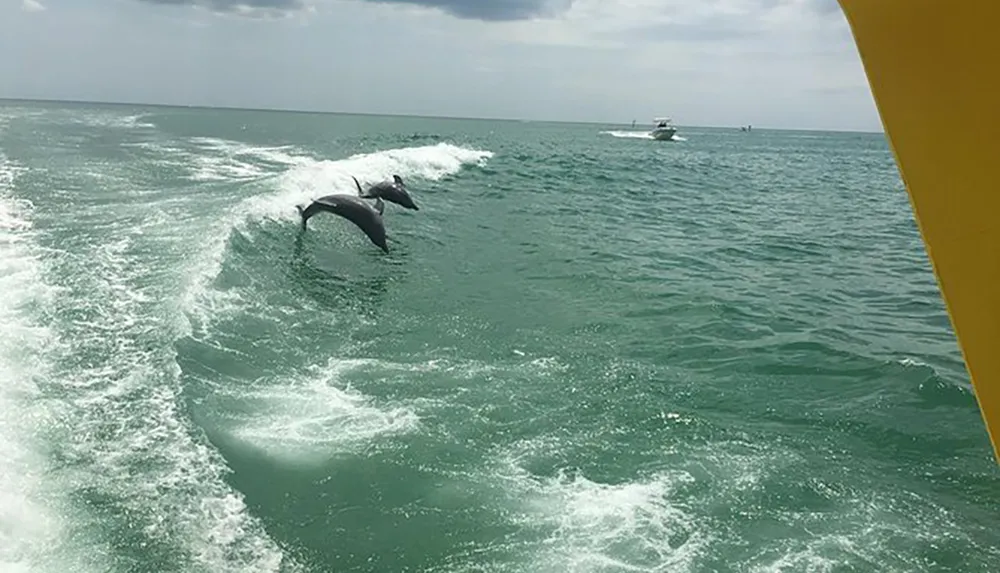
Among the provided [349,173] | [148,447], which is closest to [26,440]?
[148,447]

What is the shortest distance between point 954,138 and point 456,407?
5.98m

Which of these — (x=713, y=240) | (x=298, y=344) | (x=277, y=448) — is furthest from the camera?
(x=713, y=240)

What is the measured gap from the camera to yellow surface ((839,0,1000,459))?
2.95ft

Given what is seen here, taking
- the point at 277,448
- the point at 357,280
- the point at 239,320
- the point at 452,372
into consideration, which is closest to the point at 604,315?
the point at 452,372

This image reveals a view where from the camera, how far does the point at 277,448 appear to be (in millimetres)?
5699

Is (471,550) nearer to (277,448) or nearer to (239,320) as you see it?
(277,448)

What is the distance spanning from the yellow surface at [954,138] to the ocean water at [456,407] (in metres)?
3.93

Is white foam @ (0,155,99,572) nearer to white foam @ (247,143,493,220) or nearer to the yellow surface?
the yellow surface

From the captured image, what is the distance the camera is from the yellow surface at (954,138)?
0.90 m

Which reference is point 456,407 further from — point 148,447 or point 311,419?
point 148,447

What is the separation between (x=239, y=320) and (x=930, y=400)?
24.5 feet

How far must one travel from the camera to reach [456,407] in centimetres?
670

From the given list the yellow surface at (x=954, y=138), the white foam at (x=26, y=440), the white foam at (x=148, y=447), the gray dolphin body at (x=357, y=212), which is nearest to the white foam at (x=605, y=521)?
the white foam at (x=148, y=447)

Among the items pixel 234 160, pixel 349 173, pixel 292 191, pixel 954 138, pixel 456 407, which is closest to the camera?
pixel 954 138
